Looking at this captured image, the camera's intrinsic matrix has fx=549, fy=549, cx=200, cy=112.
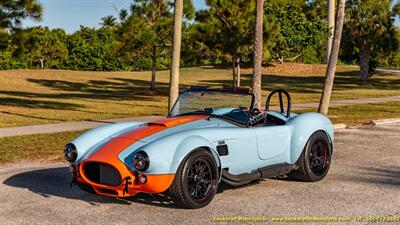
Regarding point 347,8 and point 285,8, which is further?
point 285,8

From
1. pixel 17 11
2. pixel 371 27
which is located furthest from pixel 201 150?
pixel 371 27

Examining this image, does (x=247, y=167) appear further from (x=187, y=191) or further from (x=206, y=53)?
(x=206, y=53)

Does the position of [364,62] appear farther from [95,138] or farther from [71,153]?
[71,153]

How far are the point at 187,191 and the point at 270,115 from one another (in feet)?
6.90

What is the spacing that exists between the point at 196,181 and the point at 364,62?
3924cm

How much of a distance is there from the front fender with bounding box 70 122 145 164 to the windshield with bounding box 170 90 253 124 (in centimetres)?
70

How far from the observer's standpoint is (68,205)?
630 cm

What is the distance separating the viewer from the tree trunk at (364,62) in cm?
4120

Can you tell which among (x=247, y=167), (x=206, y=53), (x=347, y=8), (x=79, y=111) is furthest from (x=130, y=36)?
(x=247, y=167)

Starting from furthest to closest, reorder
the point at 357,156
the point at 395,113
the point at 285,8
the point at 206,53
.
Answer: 1. the point at 285,8
2. the point at 206,53
3. the point at 395,113
4. the point at 357,156

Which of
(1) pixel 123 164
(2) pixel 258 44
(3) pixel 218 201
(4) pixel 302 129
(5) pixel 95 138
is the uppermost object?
(2) pixel 258 44

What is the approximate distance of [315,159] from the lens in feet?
25.1

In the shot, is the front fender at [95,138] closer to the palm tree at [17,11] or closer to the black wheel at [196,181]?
the black wheel at [196,181]

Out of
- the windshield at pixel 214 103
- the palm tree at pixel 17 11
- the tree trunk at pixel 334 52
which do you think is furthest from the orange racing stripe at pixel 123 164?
the palm tree at pixel 17 11
